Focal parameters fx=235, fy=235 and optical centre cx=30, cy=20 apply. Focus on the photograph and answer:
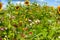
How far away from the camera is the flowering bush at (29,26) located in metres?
3.73

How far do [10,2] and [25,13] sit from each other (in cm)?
61

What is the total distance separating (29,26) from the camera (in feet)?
13.8

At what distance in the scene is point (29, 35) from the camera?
12.3ft

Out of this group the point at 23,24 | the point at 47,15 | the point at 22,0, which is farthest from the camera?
the point at 22,0

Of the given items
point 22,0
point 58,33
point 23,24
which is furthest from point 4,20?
point 22,0

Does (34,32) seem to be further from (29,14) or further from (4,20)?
(29,14)

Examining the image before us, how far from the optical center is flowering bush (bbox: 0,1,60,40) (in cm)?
373

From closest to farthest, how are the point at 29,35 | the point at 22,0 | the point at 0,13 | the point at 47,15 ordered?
1. the point at 29,35
2. the point at 47,15
3. the point at 0,13
4. the point at 22,0

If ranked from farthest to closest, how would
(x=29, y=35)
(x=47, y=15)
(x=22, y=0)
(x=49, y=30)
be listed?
(x=22, y=0) → (x=47, y=15) → (x=49, y=30) → (x=29, y=35)

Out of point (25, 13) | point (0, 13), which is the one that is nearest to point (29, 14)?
point (25, 13)

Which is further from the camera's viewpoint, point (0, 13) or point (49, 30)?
point (0, 13)

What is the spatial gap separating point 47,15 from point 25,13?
504 millimetres

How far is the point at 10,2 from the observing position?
18.5 ft

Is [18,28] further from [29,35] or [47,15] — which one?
[47,15]
